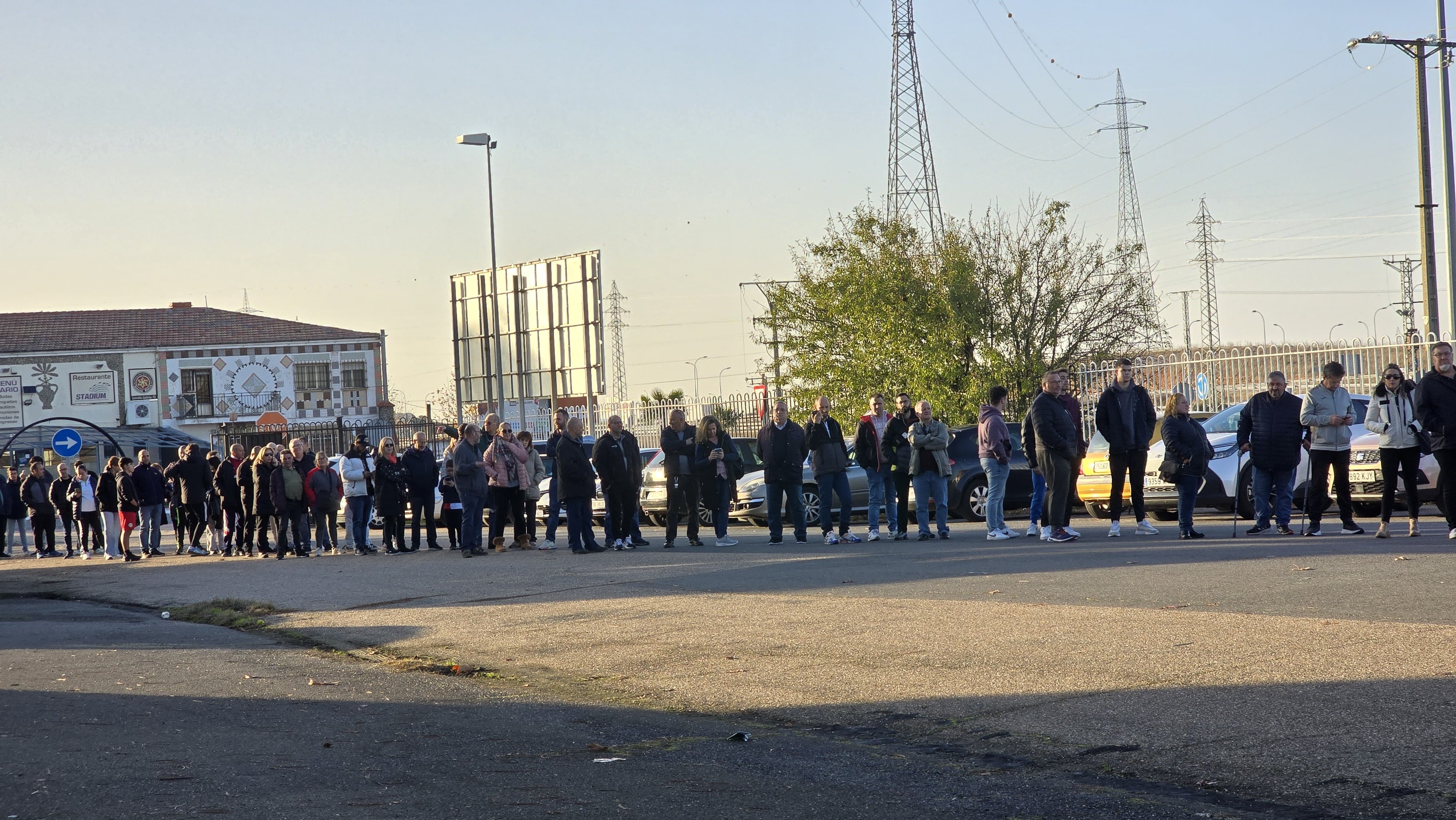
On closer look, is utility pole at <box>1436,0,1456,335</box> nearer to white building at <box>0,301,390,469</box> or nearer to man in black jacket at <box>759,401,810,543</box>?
man in black jacket at <box>759,401,810,543</box>

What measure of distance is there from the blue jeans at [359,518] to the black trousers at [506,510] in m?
2.57

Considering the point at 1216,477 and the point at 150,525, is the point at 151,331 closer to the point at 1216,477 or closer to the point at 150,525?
the point at 150,525

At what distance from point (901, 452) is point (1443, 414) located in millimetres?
5890

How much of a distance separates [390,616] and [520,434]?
781 cm

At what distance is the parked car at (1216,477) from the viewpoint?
17.6 metres

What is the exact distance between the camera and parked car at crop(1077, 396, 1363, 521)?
1761cm

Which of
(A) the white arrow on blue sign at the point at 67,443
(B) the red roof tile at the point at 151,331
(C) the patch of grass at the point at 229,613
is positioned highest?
(B) the red roof tile at the point at 151,331

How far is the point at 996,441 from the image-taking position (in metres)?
15.9

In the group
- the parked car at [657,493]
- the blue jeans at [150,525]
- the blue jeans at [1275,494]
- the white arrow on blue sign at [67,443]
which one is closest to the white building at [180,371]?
the white arrow on blue sign at [67,443]


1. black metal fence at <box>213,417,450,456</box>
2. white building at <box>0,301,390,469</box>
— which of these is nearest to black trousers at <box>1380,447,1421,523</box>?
black metal fence at <box>213,417,450,456</box>

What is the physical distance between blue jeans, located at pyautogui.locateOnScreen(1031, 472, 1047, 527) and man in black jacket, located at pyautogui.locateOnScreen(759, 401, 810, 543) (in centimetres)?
282

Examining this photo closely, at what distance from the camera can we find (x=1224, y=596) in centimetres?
983

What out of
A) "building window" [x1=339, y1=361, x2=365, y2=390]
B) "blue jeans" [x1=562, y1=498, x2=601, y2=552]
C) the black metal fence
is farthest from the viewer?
"building window" [x1=339, y1=361, x2=365, y2=390]

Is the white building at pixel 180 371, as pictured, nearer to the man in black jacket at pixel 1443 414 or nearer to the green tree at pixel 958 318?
the green tree at pixel 958 318
